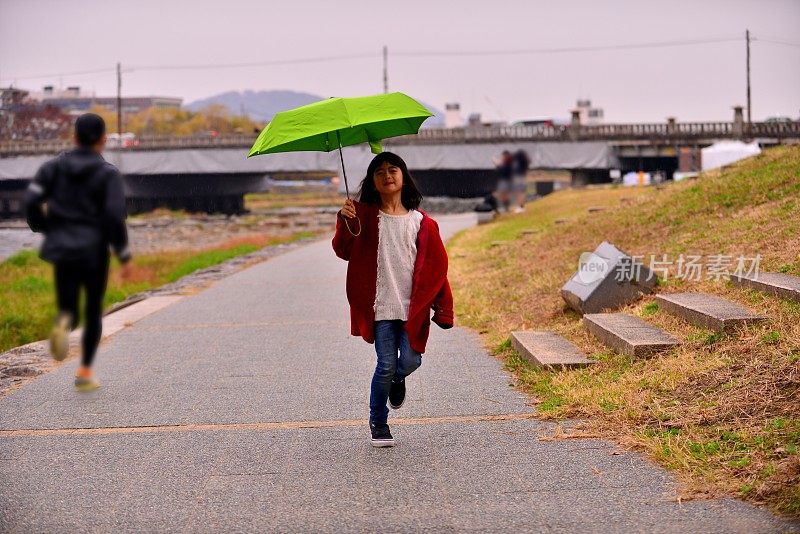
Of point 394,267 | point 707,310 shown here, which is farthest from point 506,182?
point 394,267

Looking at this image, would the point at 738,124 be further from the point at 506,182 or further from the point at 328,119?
the point at 328,119

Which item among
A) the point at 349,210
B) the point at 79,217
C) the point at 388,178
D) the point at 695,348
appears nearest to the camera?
the point at 79,217

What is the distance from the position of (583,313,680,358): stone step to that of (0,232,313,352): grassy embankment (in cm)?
398

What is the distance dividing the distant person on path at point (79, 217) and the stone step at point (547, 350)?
7587 mm

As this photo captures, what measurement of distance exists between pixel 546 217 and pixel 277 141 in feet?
83.8

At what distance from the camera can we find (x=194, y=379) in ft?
34.9

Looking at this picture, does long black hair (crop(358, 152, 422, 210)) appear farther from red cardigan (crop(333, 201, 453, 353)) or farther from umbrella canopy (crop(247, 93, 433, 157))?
umbrella canopy (crop(247, 93, 433, 157))

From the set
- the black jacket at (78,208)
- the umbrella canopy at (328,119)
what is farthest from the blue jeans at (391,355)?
the black jacket at (78,208)

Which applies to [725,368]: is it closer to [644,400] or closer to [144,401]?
[644,400]

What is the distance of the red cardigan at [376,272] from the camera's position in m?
6.64

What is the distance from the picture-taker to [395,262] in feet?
22.0

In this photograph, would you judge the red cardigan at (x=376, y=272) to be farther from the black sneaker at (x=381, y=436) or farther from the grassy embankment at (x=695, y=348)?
the grassy embankment at (x=695, y=348)

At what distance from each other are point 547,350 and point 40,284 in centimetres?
648

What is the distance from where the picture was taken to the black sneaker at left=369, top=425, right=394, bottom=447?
294 inches
